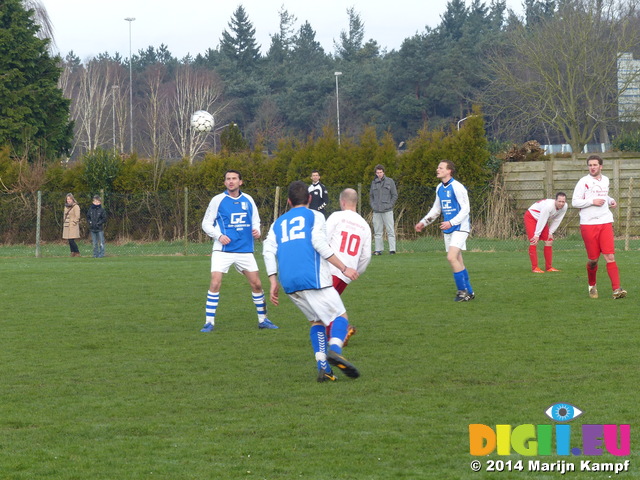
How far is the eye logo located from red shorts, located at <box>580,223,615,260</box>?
21.1 ft

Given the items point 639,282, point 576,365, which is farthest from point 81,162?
point 576,365

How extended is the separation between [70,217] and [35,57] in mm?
13937

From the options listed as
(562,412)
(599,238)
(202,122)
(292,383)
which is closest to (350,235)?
(292,383)

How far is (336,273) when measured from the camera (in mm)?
9578

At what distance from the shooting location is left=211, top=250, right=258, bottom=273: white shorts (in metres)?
11.1

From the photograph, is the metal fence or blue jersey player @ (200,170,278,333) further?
the metal fence

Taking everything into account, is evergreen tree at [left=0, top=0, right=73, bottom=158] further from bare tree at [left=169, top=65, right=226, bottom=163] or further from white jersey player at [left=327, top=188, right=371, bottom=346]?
white jersey player at [left=327, top=188, right=371, bottom=346]

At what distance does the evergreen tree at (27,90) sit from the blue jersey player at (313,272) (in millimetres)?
29338

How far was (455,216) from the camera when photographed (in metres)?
13.1

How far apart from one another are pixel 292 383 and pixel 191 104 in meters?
62.0

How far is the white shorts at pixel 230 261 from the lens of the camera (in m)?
11.1

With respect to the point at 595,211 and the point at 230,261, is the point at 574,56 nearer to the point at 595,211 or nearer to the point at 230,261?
the point at 595,211

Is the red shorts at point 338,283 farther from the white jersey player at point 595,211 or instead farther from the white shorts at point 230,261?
the white jersey player at point 595,211

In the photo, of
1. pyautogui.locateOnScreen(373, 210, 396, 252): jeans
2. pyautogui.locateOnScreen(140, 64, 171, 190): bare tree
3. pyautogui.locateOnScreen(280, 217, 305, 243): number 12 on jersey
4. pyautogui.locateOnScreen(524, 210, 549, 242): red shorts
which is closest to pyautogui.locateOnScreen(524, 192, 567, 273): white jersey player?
pyautogui.locateOnScreen(524, 210, 549, 242): red shorts
